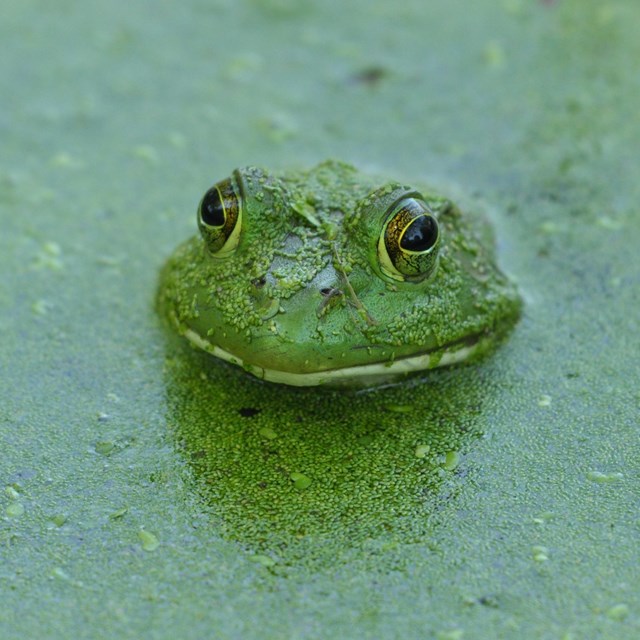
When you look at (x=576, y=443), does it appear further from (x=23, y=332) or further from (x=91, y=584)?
(x=23, y=332)

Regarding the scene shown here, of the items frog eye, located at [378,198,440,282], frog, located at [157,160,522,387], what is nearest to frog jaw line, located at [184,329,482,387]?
frog, located at [157,160,522,387]

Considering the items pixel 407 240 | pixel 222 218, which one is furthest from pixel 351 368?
pixel 222 218

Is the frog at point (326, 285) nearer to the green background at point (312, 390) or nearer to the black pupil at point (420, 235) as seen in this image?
the black pupil at point (420, 235)

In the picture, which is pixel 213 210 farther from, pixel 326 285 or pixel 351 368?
pixel 351 368

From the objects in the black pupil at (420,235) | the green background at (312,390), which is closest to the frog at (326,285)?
the black pupil at (420,235)

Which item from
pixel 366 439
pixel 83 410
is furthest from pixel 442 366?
pixel 83 410

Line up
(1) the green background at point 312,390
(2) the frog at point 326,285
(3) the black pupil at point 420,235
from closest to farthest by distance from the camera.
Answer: (1) the green background at point 312,390 < (2) the frog at point 326,285 < (3) the black pupil at point 420,235

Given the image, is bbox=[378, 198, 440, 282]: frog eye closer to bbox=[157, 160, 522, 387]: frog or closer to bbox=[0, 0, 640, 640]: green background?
bbox=[157, 160, 522, 387]: frog
